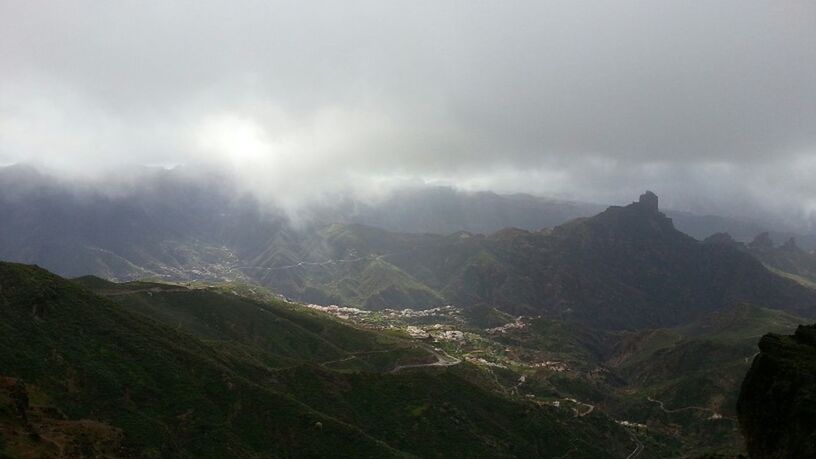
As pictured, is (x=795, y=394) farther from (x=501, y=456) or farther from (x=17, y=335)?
(x=17, y=335)

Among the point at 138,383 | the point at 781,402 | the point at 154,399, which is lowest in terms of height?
the point at 154,399

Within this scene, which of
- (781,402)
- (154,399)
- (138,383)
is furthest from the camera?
(138,383)

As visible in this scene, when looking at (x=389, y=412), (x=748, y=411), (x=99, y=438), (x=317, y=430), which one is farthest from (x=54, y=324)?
(x=748, y=411)

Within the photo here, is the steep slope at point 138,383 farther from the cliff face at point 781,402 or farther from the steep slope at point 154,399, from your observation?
the cliff face at point 781,402

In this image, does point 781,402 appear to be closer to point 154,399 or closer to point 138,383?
point 154,399

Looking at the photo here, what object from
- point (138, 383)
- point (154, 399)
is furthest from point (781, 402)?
point (138, 383)

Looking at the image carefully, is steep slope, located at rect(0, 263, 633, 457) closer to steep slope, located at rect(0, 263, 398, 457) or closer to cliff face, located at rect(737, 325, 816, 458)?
steep slope, located at rect(0, 263, 398, 457)

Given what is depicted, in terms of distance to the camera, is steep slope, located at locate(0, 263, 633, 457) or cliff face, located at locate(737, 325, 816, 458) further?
steep slope, located at locate(0, 263, 633, 457)

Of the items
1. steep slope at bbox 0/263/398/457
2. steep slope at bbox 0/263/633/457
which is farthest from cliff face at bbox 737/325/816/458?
steep slope at bbox 0/263/398/457
